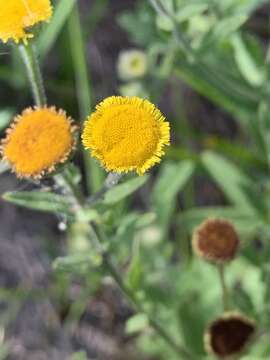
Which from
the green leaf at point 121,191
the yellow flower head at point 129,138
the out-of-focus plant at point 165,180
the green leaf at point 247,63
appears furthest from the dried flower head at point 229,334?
the green leaf at point 247,63

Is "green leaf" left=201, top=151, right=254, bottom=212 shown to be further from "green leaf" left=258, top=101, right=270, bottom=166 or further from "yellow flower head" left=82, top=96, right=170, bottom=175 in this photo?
"yellow flower head" left=82, top=96, right=170, bottom=175

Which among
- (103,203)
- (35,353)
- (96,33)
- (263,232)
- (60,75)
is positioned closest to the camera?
(103,203)

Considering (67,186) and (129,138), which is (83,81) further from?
(129,138)

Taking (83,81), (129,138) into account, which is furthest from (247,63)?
(129,138)

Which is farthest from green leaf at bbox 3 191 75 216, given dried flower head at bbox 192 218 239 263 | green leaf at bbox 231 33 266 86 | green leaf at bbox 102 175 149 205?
green leaf at bbox 231 33 266 86

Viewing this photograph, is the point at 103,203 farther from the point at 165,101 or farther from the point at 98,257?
the point at 165,101

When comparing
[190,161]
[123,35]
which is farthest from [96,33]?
[190,161]

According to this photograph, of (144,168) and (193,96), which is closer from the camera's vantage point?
(144,168)
